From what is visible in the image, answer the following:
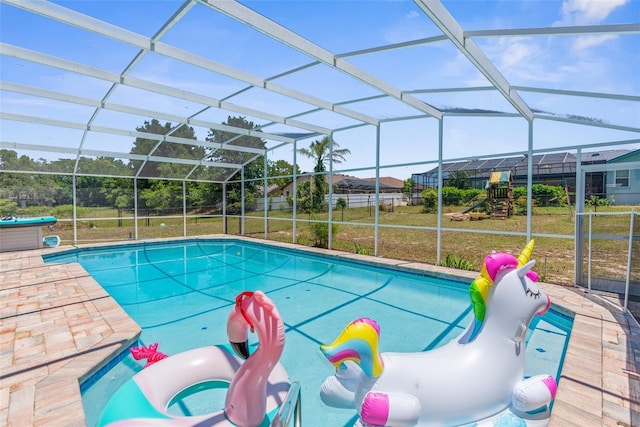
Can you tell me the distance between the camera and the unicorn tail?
2238 millimetres

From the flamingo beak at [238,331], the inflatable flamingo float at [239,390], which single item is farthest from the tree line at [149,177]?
the inflatable flamingo float at [239,390]

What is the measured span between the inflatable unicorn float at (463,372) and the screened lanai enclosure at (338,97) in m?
2.67

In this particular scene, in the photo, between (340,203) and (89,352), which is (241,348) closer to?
(89,352)

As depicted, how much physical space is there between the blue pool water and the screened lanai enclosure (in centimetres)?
188

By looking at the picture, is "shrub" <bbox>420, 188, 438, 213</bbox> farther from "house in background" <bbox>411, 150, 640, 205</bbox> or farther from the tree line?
the tree line

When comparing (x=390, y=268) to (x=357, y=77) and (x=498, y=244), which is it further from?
(x=498, y=244)

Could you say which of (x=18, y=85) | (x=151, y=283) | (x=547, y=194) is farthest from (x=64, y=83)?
(x=547, y=194)

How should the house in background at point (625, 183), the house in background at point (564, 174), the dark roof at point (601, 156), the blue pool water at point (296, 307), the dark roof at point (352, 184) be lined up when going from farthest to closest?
1. the dark roof at point (352, 184)
2. the dark roof at point (601, 156)
3. the house in background at point (564, 174)
4. the house in background at point (625, 183)
5. the blue pool water at point (296, 307)

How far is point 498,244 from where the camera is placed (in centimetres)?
1126

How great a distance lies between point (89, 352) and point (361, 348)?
2926 mm

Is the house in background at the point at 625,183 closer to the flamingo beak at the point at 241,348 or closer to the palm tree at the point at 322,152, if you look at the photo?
the flamingo beak at the point at 241,348

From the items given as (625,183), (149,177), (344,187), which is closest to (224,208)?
(149,177)

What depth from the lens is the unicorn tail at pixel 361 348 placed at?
7.34 feet

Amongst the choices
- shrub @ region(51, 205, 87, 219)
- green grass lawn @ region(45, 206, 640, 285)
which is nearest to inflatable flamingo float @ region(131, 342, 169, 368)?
green grass lawn @ region(45, 206, 640, 285)
